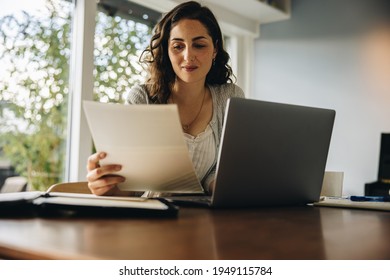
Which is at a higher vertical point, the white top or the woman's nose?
the woman's nose

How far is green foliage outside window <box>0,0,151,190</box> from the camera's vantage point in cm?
209

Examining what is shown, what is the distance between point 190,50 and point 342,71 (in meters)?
2.23

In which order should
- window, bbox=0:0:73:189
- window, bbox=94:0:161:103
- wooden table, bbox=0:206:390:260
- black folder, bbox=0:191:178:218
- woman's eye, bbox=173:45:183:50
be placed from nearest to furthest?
1. wooden table, bbox=0:206:390:260
2. black folder, bbox=0:191:178:218
3. woman's eye, bbox=173:45:183:50
4. window, bbox=0:0:73:189
5. window, bbox=94:0:161:103

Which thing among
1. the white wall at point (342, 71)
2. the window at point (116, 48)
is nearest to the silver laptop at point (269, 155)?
the window at point (116, 48)

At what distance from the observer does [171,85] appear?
1.68m

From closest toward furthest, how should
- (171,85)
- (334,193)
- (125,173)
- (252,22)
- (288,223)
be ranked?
(288,223) → (125,173) → (334,193) → (171,85) → (252,22)

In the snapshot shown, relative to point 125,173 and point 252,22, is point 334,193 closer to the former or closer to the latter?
point 125,173

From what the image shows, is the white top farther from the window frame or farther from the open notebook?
the window frame

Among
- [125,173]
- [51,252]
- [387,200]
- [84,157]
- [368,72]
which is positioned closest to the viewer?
[51,252]

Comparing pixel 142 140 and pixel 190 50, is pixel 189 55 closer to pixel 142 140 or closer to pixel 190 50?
pixel 190 50

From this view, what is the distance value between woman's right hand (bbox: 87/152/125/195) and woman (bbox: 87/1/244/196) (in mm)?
510

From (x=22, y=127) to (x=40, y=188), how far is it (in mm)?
338

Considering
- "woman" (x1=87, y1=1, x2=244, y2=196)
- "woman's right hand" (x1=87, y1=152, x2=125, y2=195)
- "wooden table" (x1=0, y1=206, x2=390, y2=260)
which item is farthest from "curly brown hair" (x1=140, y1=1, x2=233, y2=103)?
"wooden table" (x1=0, y1=206, x2=390, y2=260)
